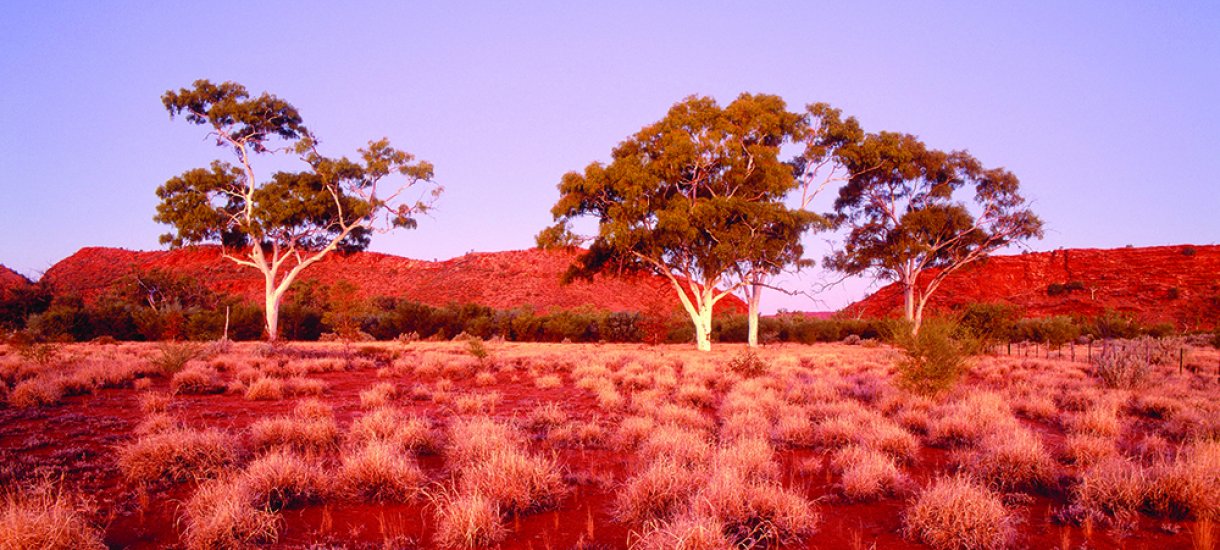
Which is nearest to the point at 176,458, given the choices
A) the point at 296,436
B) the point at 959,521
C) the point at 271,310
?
the point at 296,436

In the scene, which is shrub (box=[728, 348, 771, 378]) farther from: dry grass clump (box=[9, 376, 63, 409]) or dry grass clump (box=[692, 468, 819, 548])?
dry grass clump (box=[9, 376, 63, 409])

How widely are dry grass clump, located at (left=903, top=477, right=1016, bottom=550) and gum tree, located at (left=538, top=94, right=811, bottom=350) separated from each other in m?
20.0

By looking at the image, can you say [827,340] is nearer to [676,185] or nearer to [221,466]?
[676,185]

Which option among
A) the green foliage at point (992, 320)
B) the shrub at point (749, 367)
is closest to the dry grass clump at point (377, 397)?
the shrub at point (749, 367)

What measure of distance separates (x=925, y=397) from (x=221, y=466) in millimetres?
10452

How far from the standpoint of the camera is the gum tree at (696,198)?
25.8 m

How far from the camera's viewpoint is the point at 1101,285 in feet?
201

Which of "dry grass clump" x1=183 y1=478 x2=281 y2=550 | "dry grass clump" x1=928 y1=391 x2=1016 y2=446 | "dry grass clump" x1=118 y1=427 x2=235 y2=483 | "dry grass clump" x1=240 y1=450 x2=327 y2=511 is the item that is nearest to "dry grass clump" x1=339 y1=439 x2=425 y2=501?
"dry grass clump" x1=240 y1=450 x2=327 y2=511

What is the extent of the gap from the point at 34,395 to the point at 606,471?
956 cm

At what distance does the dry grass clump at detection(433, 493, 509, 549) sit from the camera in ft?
15.6

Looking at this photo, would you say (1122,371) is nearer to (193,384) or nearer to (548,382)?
(548,382)

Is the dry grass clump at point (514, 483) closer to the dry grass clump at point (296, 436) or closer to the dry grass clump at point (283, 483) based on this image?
the dry grass clump at point (283, 483)

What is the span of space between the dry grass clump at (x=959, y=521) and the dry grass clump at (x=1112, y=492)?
2.79 feet

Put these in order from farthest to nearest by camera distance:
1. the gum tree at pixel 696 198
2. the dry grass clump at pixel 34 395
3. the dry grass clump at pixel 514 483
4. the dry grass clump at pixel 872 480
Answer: the gum tree at pixel 696 198, the dry grass clump at pixel 34 395, the dry grass clump at pixel 872 480, the dry grass clump at pixel 514 483
